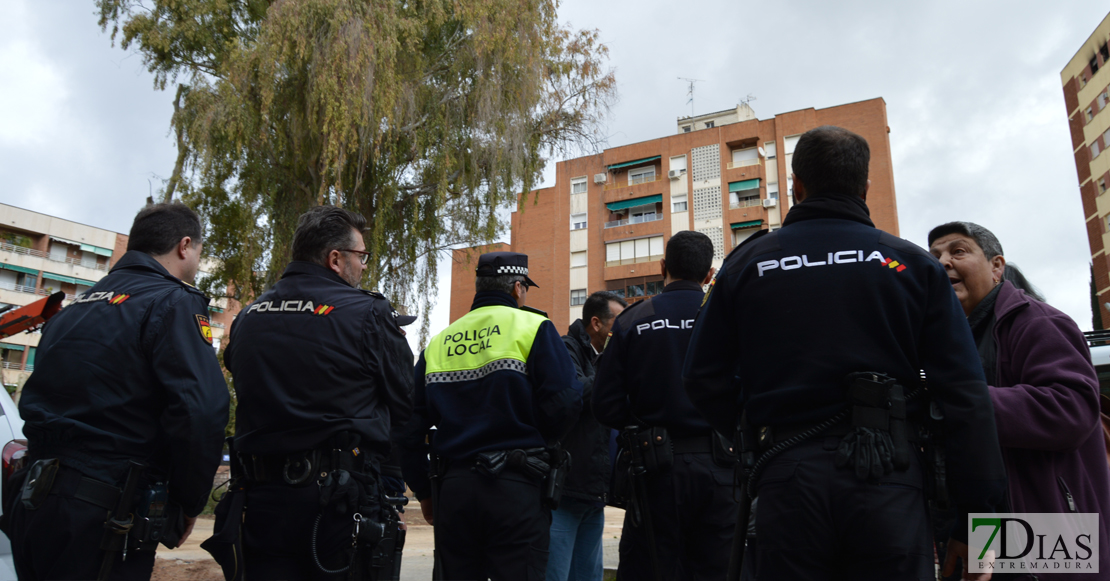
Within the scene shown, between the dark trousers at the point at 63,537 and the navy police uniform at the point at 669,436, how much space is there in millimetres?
2261

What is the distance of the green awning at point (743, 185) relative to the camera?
1586 inches

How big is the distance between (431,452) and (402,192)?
10.5 meters

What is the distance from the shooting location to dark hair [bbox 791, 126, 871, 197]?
231 centimetres

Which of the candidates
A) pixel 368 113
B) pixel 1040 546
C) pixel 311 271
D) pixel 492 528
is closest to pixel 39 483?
pixel 311 271

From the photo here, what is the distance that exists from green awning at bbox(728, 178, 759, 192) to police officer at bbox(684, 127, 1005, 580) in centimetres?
3973

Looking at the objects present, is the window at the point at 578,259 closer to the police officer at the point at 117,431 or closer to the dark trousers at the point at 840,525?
the police officer at the point at 117,431

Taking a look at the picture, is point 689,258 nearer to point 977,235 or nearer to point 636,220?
point 977,235

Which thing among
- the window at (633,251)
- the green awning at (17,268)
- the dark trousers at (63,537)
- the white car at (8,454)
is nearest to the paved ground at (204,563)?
the white car at (8,454)

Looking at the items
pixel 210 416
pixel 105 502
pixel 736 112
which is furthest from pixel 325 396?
pixel 736 112

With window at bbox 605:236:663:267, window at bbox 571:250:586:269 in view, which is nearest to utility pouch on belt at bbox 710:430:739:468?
window at bbox 605:236:663:267

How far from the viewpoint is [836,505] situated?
75.9 inches

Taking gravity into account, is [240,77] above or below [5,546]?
above

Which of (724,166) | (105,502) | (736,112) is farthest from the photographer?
(736,112)

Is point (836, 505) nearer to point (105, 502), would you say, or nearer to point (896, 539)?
point (896, 539)
